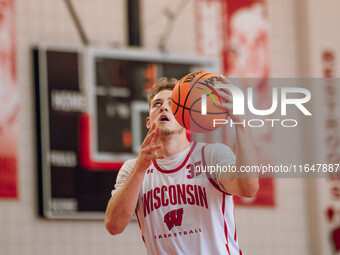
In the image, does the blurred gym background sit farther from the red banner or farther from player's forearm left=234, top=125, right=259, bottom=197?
player's forearm left=234, top=125, right=259, bottom=197

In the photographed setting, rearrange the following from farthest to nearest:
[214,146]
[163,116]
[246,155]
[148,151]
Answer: [163,116] < [214,146] < [148,151] < [246,155]

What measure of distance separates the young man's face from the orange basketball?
0.04 m

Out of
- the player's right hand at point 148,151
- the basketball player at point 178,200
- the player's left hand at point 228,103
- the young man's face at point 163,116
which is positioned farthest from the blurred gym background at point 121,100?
the player's left hand at point 228,103

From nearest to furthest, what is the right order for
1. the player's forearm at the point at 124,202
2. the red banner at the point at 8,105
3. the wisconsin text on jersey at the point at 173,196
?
the player's forearm at the point at 124,202, the wisconsin text on jersey at the point at 173,196, the red banner at the point at 8,105

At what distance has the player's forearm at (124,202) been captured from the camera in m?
4.66

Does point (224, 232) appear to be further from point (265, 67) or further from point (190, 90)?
point (265, 67)

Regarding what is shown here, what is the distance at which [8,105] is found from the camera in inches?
372

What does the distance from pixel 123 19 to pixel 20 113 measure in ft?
6.44

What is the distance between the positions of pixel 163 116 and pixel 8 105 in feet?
15.8

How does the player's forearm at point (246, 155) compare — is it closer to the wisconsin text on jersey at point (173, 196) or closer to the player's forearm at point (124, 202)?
the wisconsin text on jersey at point (173, 196)

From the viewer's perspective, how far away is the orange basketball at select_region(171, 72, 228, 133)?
5020mm

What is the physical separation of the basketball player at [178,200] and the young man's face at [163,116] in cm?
3

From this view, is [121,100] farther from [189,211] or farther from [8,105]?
[189,211]

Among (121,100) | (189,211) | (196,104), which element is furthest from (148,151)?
(121,100)
